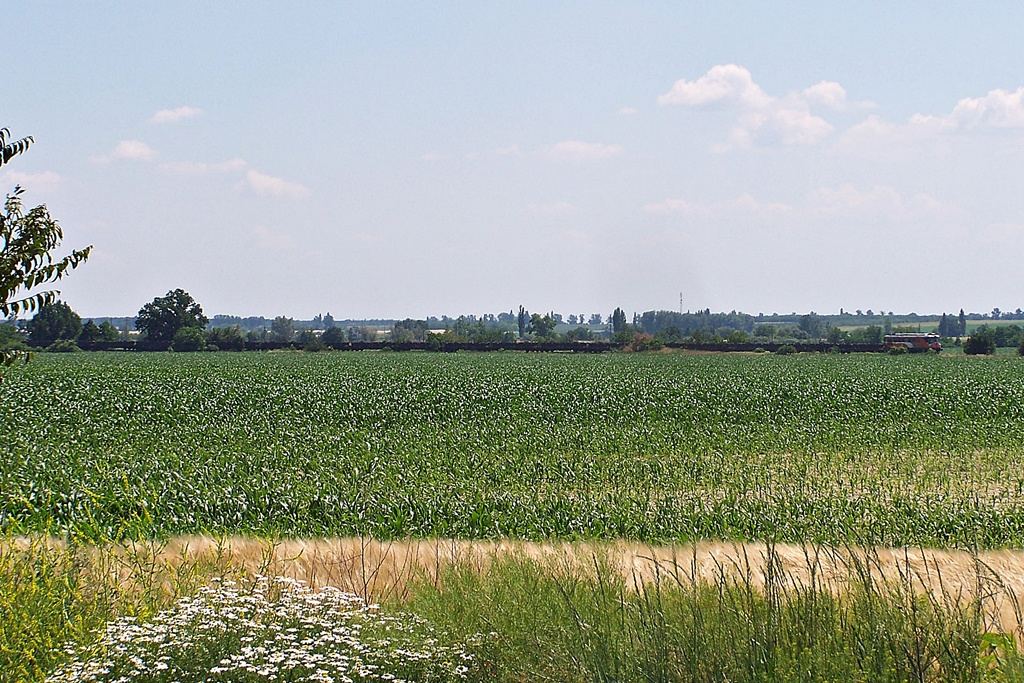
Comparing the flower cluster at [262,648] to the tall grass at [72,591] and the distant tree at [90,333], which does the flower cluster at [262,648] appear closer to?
the tall grass at [72,591]

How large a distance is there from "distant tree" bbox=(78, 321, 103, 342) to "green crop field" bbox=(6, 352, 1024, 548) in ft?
251

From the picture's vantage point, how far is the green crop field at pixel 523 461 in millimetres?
11625

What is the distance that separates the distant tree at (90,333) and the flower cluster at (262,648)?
109m

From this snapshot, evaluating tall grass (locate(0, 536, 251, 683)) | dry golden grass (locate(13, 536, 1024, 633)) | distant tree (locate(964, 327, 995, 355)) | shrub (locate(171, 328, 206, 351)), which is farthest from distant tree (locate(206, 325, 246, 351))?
tall grass (locate(0, 536, 251, 683))

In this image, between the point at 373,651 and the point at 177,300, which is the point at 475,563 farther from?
the point at 177,300

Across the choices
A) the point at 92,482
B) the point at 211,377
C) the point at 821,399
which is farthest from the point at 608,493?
the point at 211,377

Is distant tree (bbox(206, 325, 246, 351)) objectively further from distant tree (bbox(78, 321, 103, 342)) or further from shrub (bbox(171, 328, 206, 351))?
Answer: distant tree (bbox(78, 321, 103, 342))

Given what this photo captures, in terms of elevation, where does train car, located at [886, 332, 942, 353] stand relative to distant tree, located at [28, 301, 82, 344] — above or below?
below

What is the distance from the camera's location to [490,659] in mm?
4484

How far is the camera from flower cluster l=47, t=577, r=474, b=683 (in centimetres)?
406

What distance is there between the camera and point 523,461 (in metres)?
17.1

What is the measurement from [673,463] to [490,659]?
13024 mm

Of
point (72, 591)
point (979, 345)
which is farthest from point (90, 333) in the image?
point (72, 591)

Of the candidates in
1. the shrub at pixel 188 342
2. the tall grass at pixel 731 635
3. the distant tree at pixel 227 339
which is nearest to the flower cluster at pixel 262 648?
the tall grass at pixel 731 635
